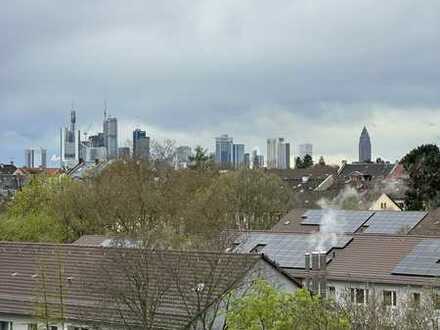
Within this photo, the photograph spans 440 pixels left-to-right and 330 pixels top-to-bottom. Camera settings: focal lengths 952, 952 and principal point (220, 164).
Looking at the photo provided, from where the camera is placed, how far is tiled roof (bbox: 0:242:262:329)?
36.9 metres

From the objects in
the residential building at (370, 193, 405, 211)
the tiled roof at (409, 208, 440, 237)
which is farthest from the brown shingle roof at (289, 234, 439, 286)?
the residential building at (370, 193, 405, 211)

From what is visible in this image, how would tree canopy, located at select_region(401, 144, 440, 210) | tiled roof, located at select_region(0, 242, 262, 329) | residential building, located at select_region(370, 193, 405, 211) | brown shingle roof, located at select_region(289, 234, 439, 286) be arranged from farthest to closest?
1. residential building, located at select_region(370, 193, 405, 211)
2. tree canopy, located at select_region(401, 144, 440, 210)
3. brown shingle roof, located at select_region(289, 234, 439, 286)
4. tiled roof, located at select_region(0, 242, 262, 329)

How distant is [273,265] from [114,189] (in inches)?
1589

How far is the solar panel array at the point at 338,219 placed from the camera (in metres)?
69.9

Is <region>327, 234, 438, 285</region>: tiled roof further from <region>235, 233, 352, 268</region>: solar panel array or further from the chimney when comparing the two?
the chimney

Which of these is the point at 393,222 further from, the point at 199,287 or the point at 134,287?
the point at 134,287

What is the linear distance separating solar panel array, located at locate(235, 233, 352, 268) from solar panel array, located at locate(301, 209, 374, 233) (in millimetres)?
8603

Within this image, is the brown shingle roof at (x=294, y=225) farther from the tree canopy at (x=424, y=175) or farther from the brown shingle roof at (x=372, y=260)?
the tree canopy at (x=424, y=175)

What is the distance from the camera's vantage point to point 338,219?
72.6m

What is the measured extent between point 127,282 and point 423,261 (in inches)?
762

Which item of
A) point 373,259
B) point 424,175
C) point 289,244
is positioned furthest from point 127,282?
point 424,175

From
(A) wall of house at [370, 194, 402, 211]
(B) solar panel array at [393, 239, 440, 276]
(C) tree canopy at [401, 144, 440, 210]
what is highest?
(C) tree canopy at [401, 144, 440, 210]

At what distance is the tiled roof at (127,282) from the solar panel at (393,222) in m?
30.2

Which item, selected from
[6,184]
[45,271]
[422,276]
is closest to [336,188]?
[6,184]
